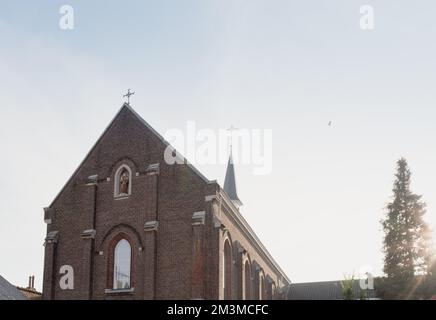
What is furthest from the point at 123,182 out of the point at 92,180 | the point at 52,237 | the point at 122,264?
the point at 52,237

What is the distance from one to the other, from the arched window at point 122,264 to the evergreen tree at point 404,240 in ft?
64.4

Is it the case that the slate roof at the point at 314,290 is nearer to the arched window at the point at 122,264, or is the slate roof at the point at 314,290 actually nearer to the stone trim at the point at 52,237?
the arched window at the point at 122,264

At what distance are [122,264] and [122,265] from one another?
5 centimetres

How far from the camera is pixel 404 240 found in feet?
126

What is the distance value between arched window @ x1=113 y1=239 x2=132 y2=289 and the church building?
0.17 feet

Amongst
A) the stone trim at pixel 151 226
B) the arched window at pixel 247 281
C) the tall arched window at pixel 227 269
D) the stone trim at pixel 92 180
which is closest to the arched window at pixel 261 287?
the arched window at pixel 247 281

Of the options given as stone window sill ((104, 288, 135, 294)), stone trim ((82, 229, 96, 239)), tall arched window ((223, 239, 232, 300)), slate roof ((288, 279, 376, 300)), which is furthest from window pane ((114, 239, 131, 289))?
slate roof ((288, 279, 376, 300))

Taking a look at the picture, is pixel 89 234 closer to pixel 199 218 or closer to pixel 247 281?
pixel 199 218

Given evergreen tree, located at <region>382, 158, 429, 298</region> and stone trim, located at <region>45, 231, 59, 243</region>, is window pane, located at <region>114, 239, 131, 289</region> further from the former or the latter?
evergreen tree, located at <region>382, 158, 429, 298</region>

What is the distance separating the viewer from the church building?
84.2 feet

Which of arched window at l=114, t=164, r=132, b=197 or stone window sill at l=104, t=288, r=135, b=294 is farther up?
arched window at l=114, t=164, r=132, b=197

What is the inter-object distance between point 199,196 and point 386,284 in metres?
18.2

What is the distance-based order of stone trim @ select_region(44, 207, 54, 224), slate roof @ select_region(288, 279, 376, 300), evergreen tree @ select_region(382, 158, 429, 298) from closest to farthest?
stone trim @ select_region(44, 207, 54, 224)
evergreen tree @ select_region(382, 158, 429, 298)
slate roof @ select_region(288, 279, 376, 300)

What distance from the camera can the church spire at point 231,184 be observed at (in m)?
50.7
